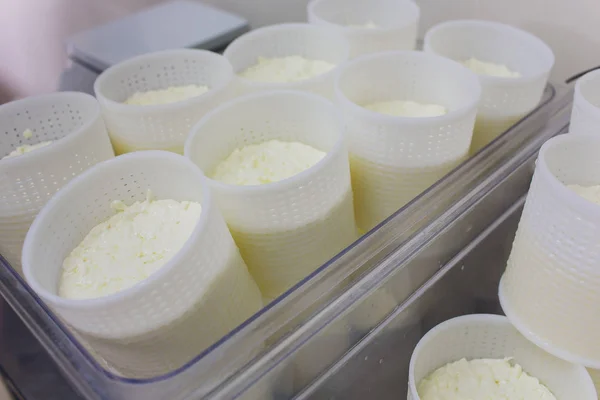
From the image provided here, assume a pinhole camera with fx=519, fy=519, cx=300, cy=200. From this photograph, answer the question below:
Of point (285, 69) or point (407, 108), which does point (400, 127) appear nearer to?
point (407, 108)

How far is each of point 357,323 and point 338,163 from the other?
0.18 meters

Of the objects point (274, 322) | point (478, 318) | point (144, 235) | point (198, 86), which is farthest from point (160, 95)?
point (478, 318)

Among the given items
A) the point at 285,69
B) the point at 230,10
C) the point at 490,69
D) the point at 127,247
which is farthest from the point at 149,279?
the point at 230,10

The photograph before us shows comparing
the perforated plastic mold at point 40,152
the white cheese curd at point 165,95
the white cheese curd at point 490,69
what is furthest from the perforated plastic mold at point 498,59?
the perforated plastic mold at point 40,152

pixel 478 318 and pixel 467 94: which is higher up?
pixel 467 94

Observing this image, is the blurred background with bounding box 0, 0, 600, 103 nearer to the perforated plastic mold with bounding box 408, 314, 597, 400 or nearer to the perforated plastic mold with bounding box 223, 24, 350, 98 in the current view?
the perforated plastic mold with bounding box 223, 24, 350, 98

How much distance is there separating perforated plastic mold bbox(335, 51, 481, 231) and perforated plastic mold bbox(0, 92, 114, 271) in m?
0.33

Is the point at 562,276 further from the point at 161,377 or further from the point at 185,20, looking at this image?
the point at 185,20

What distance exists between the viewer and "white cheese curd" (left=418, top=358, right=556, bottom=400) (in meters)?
0.63

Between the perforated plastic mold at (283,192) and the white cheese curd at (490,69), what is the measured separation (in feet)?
1.03

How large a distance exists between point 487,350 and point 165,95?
587 millimetres

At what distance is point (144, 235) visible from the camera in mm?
561

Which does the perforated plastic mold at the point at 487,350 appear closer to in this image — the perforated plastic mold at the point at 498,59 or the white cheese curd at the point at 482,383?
the white cheese curd at the point at 482,383

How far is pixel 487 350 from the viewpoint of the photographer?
2.23 feet
